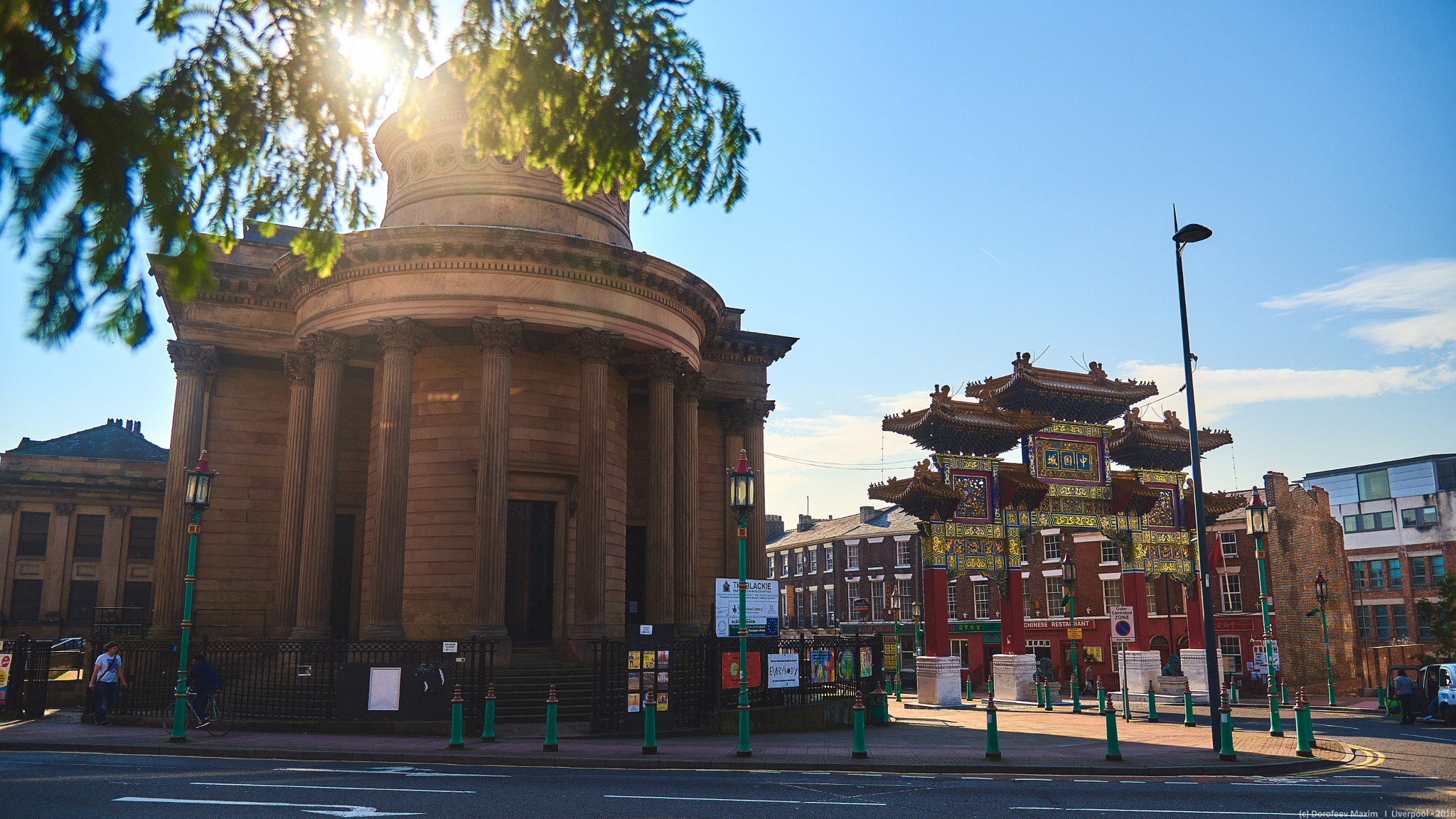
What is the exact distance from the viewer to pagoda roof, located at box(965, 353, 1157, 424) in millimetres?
34031

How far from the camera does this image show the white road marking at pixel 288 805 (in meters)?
10.1

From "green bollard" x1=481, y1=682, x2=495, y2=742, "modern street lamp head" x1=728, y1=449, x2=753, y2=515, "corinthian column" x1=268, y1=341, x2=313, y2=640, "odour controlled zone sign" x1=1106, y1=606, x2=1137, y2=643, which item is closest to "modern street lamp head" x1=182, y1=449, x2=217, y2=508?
"corinthian column" x1=268, y1=341, x2=313, y2=640

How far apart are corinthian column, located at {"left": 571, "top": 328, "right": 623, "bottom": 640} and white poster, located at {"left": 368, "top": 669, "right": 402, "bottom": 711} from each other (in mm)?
4840

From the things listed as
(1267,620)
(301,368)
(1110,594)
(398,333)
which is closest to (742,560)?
(398,333)

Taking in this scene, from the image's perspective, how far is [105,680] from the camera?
67.1 feet

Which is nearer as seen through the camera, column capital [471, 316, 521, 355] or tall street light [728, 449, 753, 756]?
tall street light [728, 449, 753, 756]

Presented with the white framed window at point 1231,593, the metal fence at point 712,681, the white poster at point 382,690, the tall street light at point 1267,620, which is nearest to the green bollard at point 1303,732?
the tall street light at point 1267,620

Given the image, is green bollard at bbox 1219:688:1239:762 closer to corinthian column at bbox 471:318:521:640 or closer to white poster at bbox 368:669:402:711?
corinthian column at bbox 471:318:521:640

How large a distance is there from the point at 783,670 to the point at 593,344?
31.2ft

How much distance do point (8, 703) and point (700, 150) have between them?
23722 mm

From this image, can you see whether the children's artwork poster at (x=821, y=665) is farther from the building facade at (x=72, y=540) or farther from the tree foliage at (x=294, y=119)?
the building facade at (x=72, y=540)

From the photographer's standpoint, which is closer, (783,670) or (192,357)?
A: (783,670)

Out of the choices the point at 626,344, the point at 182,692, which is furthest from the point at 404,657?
the point at 626,344

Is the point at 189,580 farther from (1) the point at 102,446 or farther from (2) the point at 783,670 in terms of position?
(1) the point at 102,446
